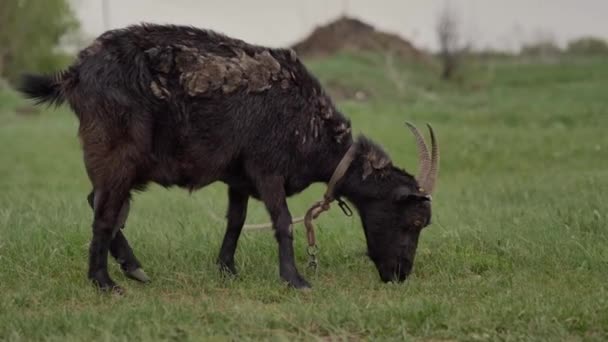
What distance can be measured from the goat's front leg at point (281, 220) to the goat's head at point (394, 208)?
2.03 ft

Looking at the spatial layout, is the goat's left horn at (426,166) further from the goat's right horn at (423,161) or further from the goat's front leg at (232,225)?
the goat's front leg at (232,225)

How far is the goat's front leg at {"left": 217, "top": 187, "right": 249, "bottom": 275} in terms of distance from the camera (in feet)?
23.0

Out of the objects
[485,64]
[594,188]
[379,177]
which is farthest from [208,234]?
[485,64]

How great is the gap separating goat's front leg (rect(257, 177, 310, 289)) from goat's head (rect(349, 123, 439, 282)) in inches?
24.4

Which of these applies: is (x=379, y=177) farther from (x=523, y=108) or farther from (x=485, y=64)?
(x=485, y=64)

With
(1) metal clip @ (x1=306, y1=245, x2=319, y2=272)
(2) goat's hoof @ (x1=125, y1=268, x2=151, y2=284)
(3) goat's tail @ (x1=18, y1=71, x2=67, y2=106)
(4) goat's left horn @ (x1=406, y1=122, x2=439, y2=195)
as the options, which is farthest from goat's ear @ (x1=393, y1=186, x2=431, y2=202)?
(3) goat's tail @ (x1=18, y1=71, x2=67, y2=106)

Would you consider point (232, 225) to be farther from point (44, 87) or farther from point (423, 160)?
point (44, 87)

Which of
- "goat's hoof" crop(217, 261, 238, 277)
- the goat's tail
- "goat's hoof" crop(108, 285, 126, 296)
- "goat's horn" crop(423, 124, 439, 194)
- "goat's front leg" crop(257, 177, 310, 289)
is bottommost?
"goat's hoof" crop(217, 261, 238, 277)

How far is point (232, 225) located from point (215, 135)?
1016 mm

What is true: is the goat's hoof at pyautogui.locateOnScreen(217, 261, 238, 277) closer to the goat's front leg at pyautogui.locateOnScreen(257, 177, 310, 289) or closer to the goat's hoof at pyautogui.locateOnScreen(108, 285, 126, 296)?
the goat's front leg at pyautogui.locateOnScreen(257, 177, 310, 289)

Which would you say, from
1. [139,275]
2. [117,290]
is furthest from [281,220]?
[117,290]

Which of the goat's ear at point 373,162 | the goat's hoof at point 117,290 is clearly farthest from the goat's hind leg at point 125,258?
the goat's ear at point 373,162

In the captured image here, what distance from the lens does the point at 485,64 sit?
43.7 meters

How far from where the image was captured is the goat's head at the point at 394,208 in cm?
657
